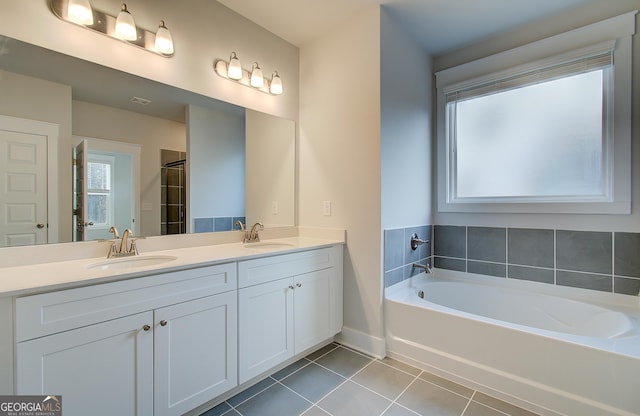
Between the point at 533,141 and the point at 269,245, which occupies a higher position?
the point at 533,141

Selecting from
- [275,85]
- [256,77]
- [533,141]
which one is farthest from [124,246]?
[533,141]

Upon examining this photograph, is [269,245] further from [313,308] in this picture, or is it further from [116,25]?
[116,25]

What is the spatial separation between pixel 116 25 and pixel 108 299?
1.39 metres

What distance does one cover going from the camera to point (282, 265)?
182 centimetres

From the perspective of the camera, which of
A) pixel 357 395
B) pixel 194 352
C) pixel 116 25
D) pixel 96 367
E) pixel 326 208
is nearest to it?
pixel 96 367

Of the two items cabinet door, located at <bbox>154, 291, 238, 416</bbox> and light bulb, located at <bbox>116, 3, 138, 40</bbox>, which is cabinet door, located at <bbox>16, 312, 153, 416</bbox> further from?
light bulb, located at <bbox>116, 3, 138, 40</bbox>

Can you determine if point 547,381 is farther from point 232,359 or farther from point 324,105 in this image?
point 324,105

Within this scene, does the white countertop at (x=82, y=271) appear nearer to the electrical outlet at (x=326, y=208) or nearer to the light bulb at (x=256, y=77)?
the electrical outlet at (x=326, y=208)

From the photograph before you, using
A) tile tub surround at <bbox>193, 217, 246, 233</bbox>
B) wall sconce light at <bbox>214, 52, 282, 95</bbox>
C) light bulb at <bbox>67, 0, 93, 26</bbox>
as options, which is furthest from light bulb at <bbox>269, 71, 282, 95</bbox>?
light bulb at <bbox>67, 0, 93, 26</bbox>

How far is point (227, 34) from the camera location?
6.78ft

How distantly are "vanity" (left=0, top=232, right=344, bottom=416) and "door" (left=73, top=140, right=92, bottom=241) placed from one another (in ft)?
0.54

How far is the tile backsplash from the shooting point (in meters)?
1.91

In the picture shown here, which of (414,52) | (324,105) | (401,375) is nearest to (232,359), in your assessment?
(401,375)

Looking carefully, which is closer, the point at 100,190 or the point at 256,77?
the point at 100,190
